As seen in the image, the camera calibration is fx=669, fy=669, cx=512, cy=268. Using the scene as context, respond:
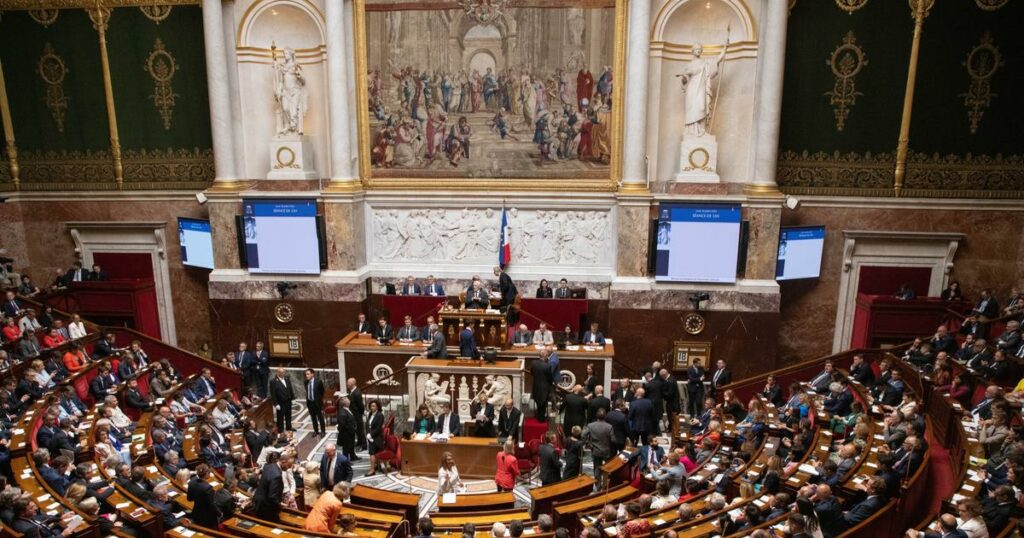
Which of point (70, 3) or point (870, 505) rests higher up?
point (70, 3)

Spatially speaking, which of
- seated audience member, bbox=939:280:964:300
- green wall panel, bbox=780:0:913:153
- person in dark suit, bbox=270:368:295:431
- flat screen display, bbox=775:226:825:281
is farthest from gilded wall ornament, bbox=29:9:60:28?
seated audience member, bbox=939:280:964:300

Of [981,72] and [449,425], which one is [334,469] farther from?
[981,72]

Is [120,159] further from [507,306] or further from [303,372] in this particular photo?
[507,306]

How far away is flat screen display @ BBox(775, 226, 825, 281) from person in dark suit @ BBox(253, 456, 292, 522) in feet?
41.2

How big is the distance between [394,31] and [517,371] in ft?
31.3

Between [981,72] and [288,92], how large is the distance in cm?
1728

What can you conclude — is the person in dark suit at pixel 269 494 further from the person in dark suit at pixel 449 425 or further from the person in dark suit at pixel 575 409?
the person in dark suit at pixel 575 409

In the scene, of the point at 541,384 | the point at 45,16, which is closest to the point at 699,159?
the point at 541,384

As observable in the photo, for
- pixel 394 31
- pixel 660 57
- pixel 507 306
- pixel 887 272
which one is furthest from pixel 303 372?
pixel 887 272

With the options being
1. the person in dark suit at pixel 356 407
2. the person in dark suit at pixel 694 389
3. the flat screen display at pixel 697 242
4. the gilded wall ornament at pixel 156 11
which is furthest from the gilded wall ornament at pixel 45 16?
the person in dark suit at pixel 694 389

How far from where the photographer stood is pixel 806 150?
1716 centimetres

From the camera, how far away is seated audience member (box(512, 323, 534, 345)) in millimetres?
16031

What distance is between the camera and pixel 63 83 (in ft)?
61.4

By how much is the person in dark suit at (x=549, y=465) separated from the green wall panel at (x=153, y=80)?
13.4 metres
